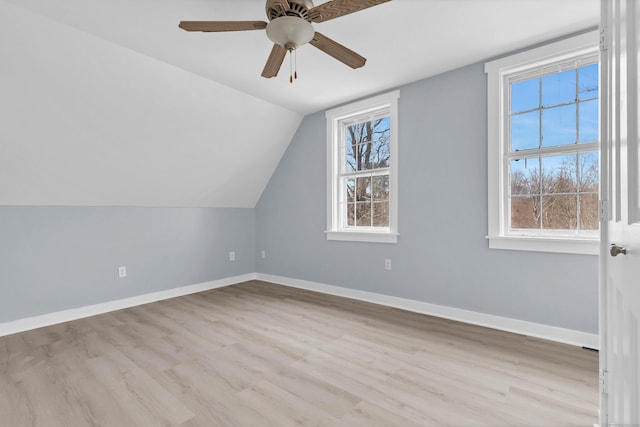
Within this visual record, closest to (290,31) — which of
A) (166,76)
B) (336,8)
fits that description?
(336,8)

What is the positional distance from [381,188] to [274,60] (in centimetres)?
205

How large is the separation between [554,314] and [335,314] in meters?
1.90

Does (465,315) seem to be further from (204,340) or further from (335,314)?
(204,340)

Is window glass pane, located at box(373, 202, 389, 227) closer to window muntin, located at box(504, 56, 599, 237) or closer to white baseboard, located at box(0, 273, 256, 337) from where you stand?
window muntin, located at box(504, 56, 599, 237)

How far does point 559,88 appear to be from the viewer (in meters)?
2.61

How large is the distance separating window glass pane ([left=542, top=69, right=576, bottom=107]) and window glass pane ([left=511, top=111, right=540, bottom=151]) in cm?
14

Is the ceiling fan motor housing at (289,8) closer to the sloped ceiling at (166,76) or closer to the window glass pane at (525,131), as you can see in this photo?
the sloped ceiling at (166,76)

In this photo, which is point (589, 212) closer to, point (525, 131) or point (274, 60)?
point (525, 131)

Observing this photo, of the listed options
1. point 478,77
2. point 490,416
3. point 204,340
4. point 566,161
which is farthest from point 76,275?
point 566,161

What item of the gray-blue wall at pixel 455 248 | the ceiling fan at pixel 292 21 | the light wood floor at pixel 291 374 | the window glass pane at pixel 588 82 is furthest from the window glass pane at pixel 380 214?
the ceiling fan at pixel 292 21

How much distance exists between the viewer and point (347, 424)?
1.58m

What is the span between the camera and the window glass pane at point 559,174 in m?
2.54

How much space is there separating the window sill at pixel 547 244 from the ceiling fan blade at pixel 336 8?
2203 mm

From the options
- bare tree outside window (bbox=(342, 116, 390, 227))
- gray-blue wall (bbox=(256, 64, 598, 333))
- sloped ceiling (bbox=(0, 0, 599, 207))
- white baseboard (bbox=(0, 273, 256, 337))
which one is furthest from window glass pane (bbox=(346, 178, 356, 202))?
white baseboard (bbox=(0, 273, 256, 337))
